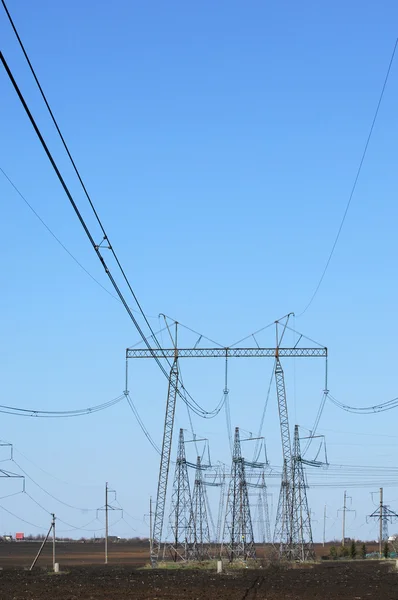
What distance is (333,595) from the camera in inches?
1674

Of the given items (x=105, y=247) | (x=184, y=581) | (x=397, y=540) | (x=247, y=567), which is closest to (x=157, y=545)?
(x=247, y=567)

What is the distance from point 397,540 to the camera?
162 metres

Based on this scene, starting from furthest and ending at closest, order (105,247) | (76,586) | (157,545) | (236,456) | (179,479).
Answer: (236,456) → (179,479) → (157,545) → (76,586) → (105,247)

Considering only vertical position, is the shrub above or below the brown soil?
below

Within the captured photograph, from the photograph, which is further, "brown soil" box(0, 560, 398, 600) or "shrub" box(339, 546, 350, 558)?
"shrub" box(339, 546, 350, 558)

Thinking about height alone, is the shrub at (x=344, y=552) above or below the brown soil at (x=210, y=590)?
below

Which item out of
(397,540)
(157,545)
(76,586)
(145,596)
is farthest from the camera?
(397,540)

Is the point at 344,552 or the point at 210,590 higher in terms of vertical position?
the point at 210,590

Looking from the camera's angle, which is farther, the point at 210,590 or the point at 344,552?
the point at 344,552

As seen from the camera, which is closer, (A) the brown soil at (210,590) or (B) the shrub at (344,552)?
(A) the brown soil at (210,590)

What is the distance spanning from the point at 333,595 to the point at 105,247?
2334 centimetres

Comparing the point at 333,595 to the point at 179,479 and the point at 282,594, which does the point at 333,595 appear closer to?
the point at 282,594

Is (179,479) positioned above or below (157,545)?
above

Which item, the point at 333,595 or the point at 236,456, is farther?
the point at 236,456
